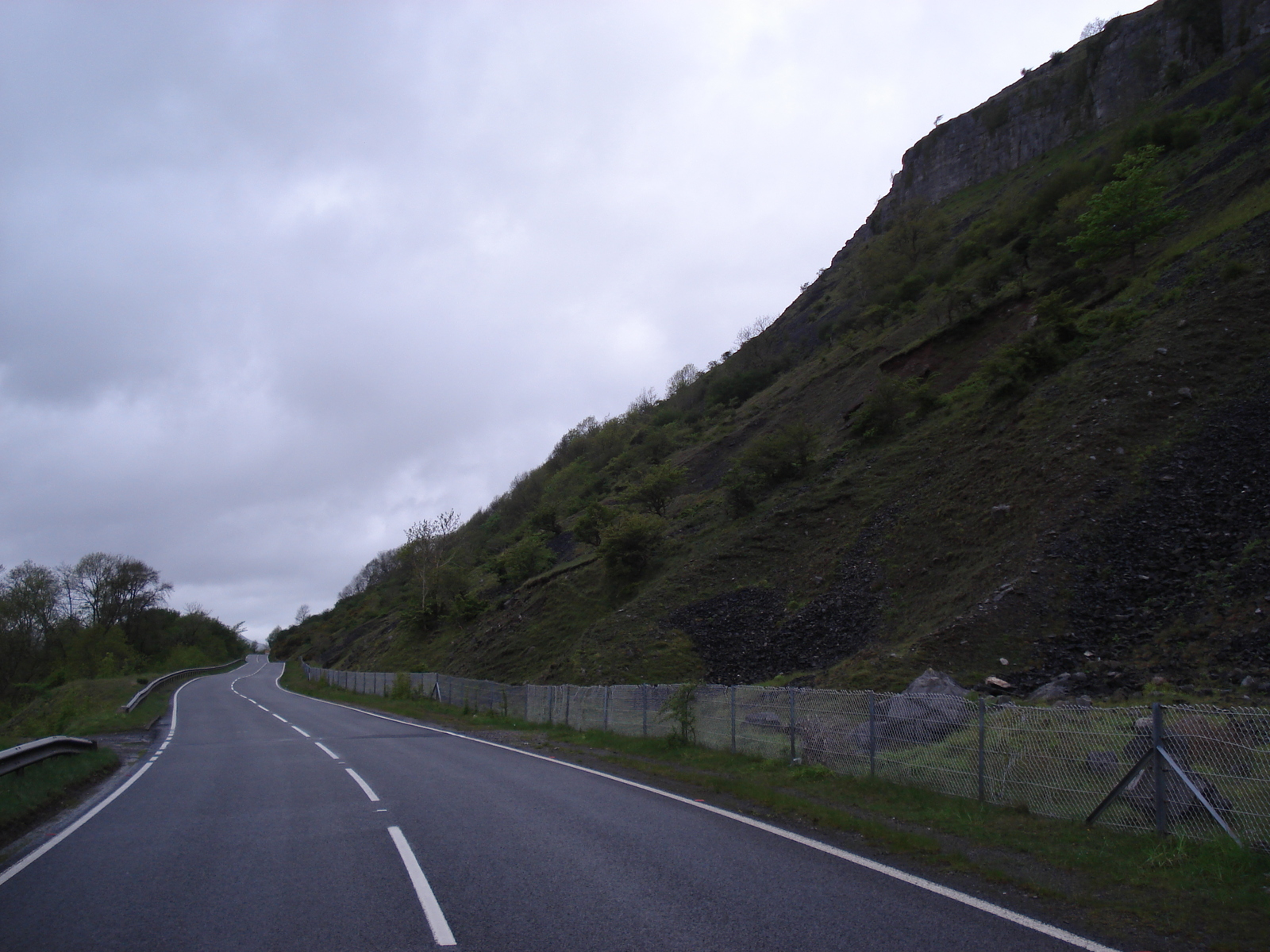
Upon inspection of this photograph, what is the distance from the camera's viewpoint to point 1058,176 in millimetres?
48500

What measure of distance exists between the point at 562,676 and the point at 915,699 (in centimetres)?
1953

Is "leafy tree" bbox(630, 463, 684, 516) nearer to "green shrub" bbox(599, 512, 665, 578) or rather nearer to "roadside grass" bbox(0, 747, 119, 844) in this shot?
"green shrub" bbox(599, 512, 665, 578)

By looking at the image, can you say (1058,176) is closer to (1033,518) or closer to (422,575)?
(1033,518)

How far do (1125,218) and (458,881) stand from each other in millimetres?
37085

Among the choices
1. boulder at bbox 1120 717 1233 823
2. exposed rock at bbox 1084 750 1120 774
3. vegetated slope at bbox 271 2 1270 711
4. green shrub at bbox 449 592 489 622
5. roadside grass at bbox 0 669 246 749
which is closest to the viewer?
boulder at bbox 1120 717 1233 823

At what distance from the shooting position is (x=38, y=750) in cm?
1159

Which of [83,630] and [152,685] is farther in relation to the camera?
[83,630]

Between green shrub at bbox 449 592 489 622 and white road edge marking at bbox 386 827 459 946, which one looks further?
green shrub at bbox 449 592 489 622

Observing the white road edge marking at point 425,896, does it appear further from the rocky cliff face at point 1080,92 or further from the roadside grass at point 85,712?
the rocky cliff face at point 1080,92

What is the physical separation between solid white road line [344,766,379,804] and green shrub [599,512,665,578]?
20.8 meters

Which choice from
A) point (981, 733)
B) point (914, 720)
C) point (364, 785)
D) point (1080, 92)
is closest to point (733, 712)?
point (914, 720)

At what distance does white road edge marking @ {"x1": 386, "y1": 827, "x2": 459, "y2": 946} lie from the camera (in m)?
4.89

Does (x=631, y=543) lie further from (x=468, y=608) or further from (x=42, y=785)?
(x=42, y=785)

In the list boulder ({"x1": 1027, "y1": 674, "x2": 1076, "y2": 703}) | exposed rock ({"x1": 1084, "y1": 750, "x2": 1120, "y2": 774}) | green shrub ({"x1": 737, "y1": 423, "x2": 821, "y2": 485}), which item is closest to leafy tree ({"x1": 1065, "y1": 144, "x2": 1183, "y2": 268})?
green shrub ({"x1": 737, "y1": 423, "x2": 821, "y2": 485})
